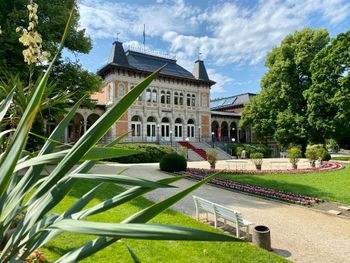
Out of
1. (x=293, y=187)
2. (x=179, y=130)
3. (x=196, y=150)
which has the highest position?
(x=179, y=130)

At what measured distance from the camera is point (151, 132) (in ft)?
117

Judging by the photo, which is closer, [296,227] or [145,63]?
[296,227]

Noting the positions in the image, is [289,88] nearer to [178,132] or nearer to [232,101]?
[178,132]

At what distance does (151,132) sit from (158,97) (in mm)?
4421

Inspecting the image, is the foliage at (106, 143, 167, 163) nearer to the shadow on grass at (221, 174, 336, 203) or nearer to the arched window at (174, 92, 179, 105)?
the shadow on grass at (221, 174, 336, 203)

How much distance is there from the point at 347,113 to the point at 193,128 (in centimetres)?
1822

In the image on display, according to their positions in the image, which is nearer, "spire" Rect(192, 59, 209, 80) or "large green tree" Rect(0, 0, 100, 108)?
"large green tree" Rect(0, 0, 100, 108)

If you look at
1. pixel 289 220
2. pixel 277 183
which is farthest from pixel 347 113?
pixel 289 220

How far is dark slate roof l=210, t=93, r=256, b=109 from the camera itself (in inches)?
1956

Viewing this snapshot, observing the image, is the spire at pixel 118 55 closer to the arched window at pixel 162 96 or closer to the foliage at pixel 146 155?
the arched window at pixel 162 96

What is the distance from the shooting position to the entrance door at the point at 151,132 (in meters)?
35.4

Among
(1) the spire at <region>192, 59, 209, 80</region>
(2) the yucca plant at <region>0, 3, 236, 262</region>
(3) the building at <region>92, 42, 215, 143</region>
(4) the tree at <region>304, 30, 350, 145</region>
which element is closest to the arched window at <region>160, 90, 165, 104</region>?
(3) the building at <region>92, 42, 215, 143</region>

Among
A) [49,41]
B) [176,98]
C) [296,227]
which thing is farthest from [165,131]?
[296,227]

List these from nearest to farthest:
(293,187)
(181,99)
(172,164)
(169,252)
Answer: (169,252) → (293,187) → (172,164) → (181,99)
